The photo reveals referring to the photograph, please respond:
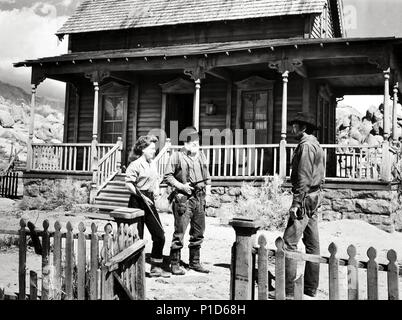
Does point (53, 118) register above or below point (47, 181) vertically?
above

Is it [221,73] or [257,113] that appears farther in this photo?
[257,113]

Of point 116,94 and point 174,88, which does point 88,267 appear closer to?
point 174,88

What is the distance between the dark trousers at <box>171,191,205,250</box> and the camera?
5.79 metres

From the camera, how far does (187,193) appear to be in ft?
19.0

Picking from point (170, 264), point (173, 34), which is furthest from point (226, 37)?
point (170, 264)

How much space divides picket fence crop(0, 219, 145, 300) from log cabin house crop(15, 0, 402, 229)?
7747 millimetres

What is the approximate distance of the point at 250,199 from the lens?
437 inches

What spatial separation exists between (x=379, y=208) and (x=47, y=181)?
1016 centimetres

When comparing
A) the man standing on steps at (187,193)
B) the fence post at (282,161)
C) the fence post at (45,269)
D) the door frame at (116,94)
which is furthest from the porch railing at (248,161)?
the fence post at (45,269)

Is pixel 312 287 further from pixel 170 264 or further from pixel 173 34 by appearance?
pixel 173 34

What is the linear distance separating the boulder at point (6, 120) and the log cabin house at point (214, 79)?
61.5 feet

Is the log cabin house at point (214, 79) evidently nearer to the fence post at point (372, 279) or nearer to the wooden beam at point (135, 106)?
the wooden beam at point (135, 106)

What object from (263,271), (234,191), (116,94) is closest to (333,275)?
(263,271)

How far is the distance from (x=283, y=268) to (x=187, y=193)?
7.72 feet
